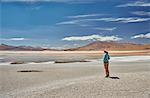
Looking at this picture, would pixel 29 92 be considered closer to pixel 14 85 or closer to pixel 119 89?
pixel 14 85

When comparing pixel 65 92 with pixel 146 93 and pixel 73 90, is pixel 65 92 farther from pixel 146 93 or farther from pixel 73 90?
pixel 146 93

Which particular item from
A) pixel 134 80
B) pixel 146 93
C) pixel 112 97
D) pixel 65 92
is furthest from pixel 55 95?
pixel 134 80

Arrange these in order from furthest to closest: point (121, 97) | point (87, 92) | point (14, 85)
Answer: point (14, 85)
point (87, 92)
point (121, 97)

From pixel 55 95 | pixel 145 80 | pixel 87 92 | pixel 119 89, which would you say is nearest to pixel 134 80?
pixel 145 80

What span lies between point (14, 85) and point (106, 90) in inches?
191

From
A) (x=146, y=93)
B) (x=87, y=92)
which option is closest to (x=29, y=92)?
(x=87, y=92)

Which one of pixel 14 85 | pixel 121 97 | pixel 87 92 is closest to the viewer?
pixel 121 97

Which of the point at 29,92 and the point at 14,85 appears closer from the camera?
the point at 29,92

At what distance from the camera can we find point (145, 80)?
16.1 meters

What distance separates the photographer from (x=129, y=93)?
12.9 meters

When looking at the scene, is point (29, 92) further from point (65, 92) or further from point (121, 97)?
point (121, 97)

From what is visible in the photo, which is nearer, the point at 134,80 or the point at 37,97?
the point at 37,97

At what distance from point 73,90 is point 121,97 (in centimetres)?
228

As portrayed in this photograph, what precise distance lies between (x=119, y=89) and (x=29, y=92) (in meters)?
3.71
